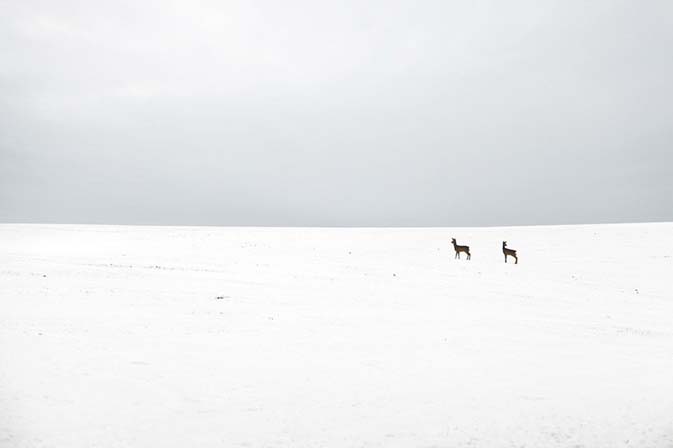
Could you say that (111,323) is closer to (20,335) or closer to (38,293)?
(20,335)

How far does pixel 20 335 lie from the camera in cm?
1009

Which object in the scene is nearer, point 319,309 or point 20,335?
point 20,335

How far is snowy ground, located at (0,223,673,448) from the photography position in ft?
22.7

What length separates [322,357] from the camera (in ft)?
33.4

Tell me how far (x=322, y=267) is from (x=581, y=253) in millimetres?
16540

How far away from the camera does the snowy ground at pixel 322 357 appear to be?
6906mm

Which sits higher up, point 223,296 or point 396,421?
point 223,296

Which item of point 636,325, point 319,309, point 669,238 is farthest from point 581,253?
point 319,309

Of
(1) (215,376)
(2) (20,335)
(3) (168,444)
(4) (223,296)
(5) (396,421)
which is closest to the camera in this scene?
(3) (168,444)

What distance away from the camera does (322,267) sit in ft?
77.8

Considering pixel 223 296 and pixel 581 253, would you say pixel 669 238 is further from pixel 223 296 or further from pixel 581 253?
pixel 223 296

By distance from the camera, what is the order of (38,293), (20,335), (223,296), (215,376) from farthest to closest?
(223,296) → (38,293) → (20,335) → (215,376)

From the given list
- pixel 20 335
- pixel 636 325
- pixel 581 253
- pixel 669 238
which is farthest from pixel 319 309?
pixel 669 238

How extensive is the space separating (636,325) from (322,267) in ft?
41.9
